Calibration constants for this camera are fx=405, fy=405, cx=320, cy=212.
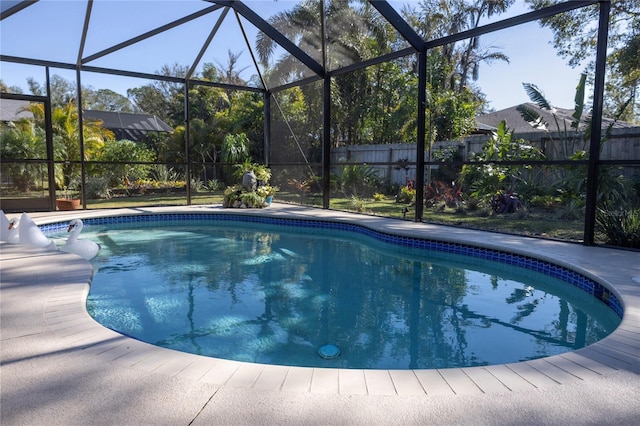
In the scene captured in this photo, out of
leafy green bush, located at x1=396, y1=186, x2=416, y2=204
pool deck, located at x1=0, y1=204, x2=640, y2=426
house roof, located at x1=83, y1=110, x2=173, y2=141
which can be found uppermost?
house roof, located at x1=83, y1=110, x2=173, y2=141

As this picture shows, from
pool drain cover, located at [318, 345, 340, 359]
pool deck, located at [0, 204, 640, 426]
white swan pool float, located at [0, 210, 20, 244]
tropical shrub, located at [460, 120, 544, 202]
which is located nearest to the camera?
pool deck, located at [0, 204, 640, 426]

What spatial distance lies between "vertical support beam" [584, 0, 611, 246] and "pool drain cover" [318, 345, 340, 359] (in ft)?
15.2

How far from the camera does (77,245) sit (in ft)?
17.1

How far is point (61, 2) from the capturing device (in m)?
7.97

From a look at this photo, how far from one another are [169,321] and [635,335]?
354 centimetres

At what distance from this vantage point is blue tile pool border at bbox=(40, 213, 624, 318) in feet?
13.9

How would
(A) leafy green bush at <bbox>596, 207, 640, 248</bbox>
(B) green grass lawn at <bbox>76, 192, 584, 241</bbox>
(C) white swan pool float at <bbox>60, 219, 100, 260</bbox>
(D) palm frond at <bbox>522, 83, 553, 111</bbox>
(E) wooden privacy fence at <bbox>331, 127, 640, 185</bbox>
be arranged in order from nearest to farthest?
1. (C) white swan pool float at <bbox>60, 219, 100, 260</bbox>
2. (A) leafy green bush at <bbox>596, 207, 640, 248</bbox>
3. (B) green grass lawn at <bbox>76, 192, 584, 241</bbox>
4. (E) wooden privacy fence at <bbox>331, 127, 640, 185</bbox>
5. (D) palm frond at <bbox>522, 83, 553, 111</bbox>

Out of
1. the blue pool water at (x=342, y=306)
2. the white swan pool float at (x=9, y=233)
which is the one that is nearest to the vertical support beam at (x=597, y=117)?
the blue pool water at (x=342, y=306)

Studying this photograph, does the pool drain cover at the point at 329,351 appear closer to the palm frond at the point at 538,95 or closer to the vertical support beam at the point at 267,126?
the palm frond at the point at 538,95

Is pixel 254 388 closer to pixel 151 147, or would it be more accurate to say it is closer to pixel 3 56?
pixel 3 56

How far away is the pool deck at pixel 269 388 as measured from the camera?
1697mm

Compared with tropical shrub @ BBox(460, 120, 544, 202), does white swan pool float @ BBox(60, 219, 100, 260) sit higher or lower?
lower

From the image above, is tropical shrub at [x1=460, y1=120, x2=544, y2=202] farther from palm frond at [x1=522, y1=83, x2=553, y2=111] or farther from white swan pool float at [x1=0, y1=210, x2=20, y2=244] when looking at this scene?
white swan pool float at [x1=0, y1=210, x2=20, y2=244]

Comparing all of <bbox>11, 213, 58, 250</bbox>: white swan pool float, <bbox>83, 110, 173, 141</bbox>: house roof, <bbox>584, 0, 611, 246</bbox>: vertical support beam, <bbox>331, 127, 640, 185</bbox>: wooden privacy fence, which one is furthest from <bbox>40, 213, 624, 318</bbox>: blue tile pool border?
<bbox>83, 110, 173, 141</bbox>: house roof
